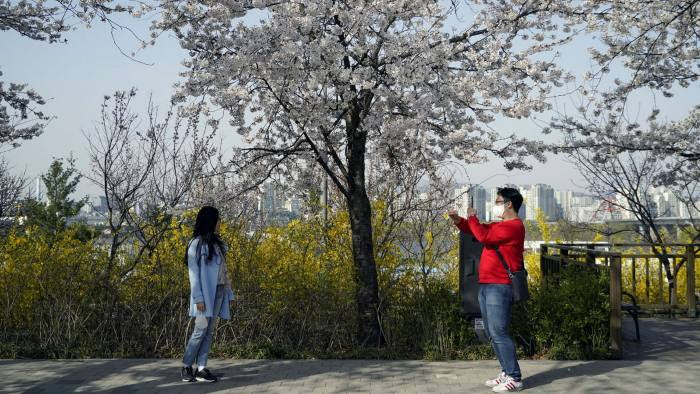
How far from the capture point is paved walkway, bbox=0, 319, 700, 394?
266 inches

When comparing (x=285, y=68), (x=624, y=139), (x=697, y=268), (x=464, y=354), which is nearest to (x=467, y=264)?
(x=464, y=354)

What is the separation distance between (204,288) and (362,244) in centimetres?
284

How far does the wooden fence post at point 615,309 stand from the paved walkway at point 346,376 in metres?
0.25

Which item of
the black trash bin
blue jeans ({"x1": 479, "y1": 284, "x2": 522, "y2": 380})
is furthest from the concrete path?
the black trash bin

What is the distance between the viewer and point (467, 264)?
27.4ft

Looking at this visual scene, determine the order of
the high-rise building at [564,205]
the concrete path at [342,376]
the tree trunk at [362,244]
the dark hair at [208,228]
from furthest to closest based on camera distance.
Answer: the high-rise building at [564,205]
the tree trunk at [362,244]
the dark hair at [208,228]
the concrete path at [342,376]

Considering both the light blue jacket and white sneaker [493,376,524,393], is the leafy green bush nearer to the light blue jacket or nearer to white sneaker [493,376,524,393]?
white sneaker [493,376,524,393]

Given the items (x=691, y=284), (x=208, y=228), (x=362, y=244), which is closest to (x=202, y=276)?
(x=208, y=228)

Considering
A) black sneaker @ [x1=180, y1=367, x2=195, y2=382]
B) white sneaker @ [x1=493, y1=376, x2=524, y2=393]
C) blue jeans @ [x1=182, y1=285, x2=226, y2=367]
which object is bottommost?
white sneaker @ [x1=493, y1=376, x2=524, y2=393]

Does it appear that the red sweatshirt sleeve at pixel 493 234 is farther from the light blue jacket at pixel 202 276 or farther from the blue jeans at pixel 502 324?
the light blue jacket at pixel 202 276

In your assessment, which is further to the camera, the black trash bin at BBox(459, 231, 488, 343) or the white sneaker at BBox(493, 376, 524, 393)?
the black trash bin at BBox(459, 231, 488, 343)

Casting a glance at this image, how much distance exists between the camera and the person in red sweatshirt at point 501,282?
663 centimetres

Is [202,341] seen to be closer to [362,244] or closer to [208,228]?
[208,228]

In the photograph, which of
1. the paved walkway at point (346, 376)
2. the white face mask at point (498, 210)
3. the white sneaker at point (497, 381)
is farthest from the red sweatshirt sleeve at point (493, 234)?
the paved walkway at point (346, 376)
